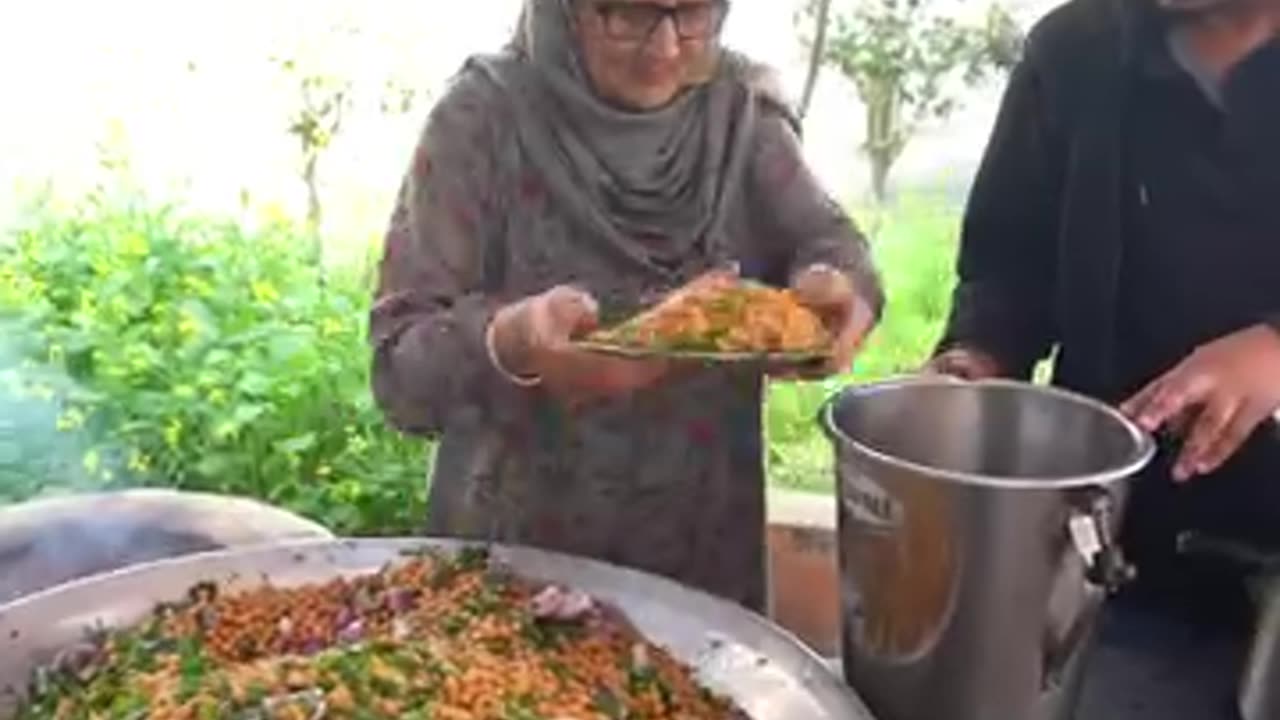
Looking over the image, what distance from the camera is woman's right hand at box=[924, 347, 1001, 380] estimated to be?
1793 millimetres

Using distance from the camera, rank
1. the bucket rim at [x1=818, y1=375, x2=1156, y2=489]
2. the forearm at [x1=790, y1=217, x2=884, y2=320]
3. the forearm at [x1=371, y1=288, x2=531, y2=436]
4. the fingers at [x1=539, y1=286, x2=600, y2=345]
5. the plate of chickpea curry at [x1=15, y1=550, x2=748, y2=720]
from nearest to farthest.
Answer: the bucket rim at [x1=818, y1=375, x2=1156, y2=489]
the plate of chickpea curry at [x1=15, y1=550, x2=748, y2=720]
the fingers at [x1=539, y1=286, x2=600, y2=345]
the forearm at [x1=371, y1=288, x2=531, y2=436]
the forearm at [x1=790, y1=217, x2=884, y2=320]

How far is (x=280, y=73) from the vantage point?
11.4 ft

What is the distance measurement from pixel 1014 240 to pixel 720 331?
477mm

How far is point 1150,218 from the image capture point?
5.91ft

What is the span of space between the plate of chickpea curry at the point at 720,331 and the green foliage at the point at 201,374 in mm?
1507

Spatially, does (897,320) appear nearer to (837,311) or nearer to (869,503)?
(837,311)

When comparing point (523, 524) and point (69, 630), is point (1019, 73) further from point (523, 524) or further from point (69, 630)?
point (69, 630)

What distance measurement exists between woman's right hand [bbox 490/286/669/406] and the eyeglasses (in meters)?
0.29

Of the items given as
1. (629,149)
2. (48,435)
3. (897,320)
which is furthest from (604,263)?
(48,435)

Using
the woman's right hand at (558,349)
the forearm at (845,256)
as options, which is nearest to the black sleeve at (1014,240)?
the forearm at (845,256)

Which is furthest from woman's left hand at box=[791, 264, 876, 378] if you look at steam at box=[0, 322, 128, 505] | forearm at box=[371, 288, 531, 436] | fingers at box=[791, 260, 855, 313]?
steam at box=[0, 322, 128, 505]

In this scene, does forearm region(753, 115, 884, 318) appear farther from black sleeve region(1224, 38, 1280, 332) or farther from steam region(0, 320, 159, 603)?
steam region(0, 320, 159, 603)

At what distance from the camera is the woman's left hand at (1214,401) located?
1.46 metres

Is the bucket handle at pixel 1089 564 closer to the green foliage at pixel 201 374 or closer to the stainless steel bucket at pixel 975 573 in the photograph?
the stainless steel bucket at pixel 975 573
